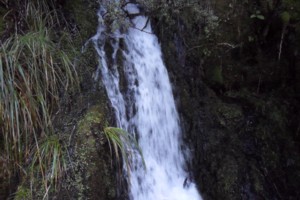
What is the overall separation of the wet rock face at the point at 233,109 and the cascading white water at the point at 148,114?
7.0 inches

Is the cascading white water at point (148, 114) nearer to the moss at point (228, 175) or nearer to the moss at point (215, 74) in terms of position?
the moss at point (228, 175)

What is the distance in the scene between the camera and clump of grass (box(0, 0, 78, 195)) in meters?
2.91

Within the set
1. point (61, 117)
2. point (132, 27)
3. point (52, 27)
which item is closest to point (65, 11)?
point (52, 27)

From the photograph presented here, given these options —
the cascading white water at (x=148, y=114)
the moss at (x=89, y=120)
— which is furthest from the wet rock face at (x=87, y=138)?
the cascading white water at (x=148, y=114)

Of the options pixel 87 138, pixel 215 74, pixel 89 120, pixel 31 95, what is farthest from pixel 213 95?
pixel 31 95

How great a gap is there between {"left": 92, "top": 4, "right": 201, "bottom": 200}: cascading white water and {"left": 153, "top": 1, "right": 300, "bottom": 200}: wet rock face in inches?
7.0

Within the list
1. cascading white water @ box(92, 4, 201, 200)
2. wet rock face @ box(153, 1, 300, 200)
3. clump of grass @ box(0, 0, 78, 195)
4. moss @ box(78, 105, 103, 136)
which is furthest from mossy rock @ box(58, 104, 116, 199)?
wet rock face @ box(153, 1, 300, 200)

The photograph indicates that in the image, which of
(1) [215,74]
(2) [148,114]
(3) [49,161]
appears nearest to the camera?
(3) [49,161]

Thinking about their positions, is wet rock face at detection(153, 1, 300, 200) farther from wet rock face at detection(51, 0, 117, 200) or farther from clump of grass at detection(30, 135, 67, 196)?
clump of grass at detection(30, 135, 67, 196)

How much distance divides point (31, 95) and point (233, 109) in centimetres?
273

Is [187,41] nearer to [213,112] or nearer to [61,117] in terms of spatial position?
[213,112]

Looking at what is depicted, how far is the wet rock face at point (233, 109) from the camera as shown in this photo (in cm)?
433

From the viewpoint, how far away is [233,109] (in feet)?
15.9

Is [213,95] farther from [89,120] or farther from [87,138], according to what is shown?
[87,138]
